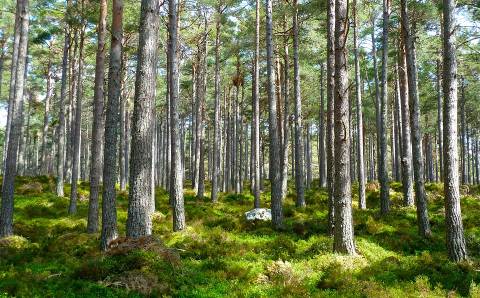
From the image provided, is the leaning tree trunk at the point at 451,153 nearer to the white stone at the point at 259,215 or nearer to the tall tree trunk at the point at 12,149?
the white stone at the point at 259,215

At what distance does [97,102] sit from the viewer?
13148 millimetres

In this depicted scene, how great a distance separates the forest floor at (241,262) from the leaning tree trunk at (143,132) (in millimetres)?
Result: 590

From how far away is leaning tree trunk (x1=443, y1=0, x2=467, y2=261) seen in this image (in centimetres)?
960

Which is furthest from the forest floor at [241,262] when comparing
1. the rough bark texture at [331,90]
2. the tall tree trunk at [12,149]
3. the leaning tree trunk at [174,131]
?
the rough bark texture at [331,90]

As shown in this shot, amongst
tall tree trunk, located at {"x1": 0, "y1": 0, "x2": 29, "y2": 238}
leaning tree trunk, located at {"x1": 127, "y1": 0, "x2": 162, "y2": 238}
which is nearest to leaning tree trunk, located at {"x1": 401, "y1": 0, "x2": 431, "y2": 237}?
leaning tree trunk, located at {"x1": 127, "y1": 0, "x2": 162, "y2": 238}

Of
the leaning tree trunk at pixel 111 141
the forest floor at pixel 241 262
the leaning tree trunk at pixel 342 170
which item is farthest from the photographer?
the leaning tree trunk at pixel 111 141

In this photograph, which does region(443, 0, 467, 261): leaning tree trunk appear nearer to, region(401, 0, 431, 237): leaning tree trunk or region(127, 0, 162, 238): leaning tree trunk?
region(401, 0, 431, 237): leaning tree trunk

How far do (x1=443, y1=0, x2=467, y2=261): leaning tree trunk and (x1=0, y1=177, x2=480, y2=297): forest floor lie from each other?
0.50m

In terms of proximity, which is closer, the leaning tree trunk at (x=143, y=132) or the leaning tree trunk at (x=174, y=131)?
the leaning tree trunk at (x=143, y=132)

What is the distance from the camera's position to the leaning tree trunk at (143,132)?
28.6ft

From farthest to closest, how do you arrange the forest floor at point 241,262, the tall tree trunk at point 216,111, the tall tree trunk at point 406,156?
the tall tree trunk at point 216,111 < the tall tree trunk at point 406,156 < the forest floor at point 241,262

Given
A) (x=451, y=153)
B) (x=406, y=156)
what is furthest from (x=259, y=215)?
(x=451, y=153)

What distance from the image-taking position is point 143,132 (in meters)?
8.85

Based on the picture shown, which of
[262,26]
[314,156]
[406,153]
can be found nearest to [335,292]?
[406,153]
